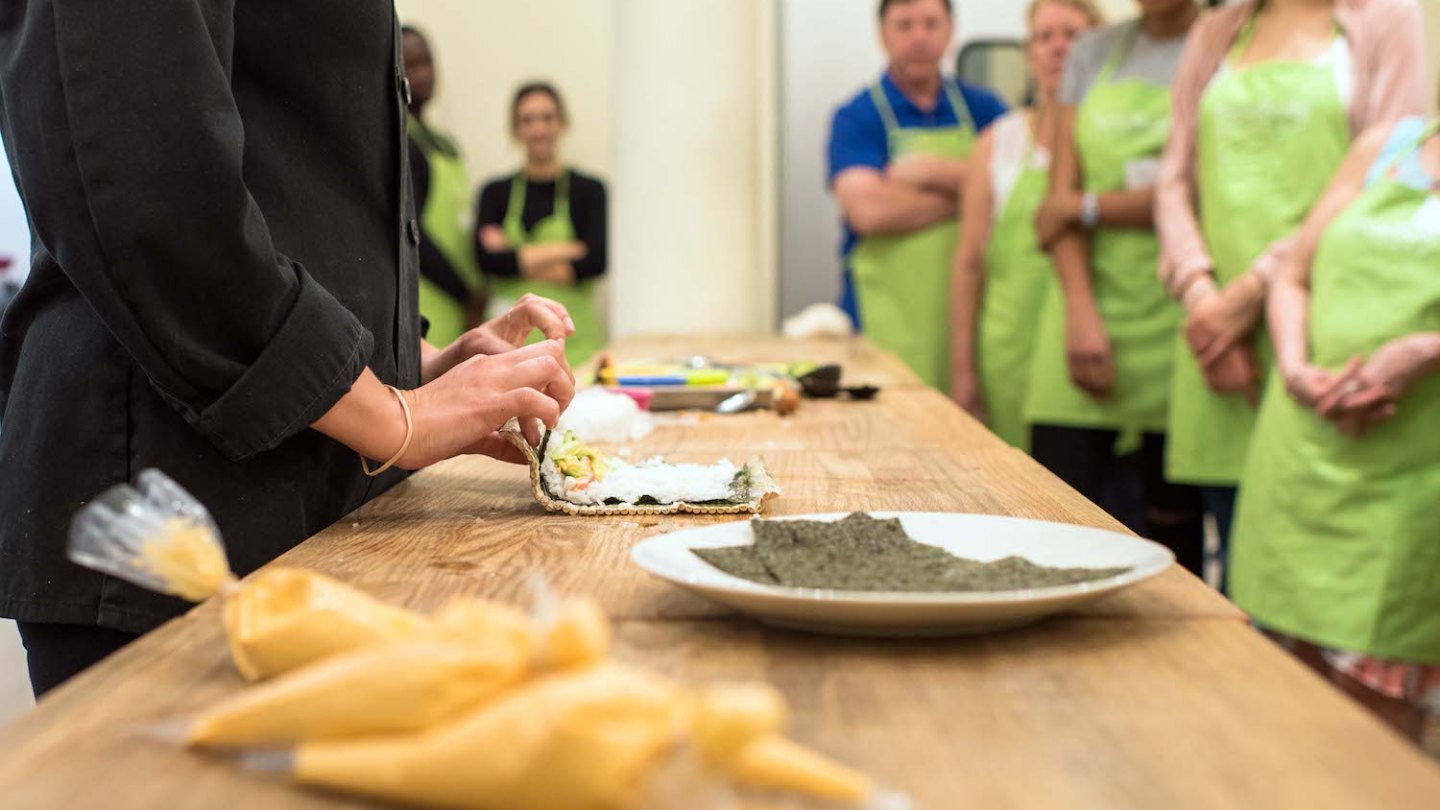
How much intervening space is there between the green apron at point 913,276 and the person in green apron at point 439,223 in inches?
67.8

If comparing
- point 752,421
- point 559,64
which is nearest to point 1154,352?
point 752,421

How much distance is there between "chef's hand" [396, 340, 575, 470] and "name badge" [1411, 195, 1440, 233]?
1479 mm

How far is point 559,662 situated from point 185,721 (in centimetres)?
22

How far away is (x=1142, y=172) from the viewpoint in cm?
324

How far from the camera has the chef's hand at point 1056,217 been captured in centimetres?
329

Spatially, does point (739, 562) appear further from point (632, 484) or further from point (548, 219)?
point (548, 219)

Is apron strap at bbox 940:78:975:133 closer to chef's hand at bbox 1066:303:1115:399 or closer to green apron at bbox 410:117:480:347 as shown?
chef's hand at bbox 1066:303:1115:399

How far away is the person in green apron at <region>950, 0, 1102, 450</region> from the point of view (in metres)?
3.72

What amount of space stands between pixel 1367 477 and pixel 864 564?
1650mm

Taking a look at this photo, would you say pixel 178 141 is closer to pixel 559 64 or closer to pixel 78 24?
pixel 78 24

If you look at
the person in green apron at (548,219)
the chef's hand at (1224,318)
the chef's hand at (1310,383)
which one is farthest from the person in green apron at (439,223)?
the chef's hand at (1310,383)

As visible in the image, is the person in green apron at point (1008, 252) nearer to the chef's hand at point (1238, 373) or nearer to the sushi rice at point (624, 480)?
the chef's hand at point (1238, 373)

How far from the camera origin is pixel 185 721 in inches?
25.2

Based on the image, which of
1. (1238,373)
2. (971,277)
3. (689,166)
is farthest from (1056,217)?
(689,166)
